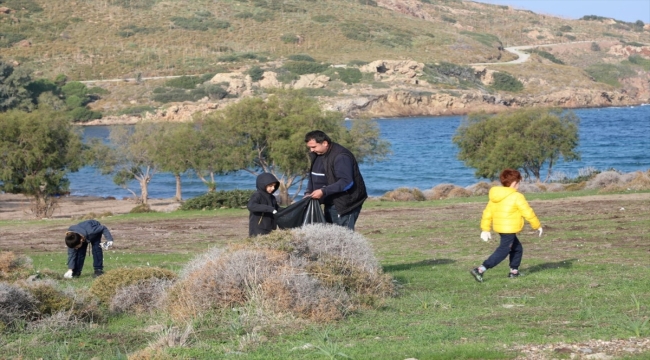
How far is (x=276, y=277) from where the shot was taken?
8953 mm

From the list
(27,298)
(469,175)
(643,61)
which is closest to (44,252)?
(27,298)

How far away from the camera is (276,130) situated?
131ft

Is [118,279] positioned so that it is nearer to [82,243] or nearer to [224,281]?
[224,281]

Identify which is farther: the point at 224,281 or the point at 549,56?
the point at 549,56

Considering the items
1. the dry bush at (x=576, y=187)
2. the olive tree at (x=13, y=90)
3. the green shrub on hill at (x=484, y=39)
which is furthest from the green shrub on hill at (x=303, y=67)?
the dry bush at (x=576, y=187)

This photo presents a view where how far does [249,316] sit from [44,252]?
14.6 m

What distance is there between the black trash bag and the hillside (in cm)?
9228

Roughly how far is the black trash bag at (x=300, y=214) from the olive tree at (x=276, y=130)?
27.3 metres

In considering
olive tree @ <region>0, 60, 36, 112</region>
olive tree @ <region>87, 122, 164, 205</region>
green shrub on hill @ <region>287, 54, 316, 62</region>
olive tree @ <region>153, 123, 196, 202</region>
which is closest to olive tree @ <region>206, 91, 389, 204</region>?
olive tree @ <region>153, 123, 196, 202</region>

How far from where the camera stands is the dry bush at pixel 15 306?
29.2 feet

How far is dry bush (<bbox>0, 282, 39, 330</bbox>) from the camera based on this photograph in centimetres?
889

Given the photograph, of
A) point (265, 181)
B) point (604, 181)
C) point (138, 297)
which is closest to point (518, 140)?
point (604, 181)

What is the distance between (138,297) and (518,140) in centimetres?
3671

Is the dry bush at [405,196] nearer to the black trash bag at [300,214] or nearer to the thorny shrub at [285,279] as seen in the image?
the black trash bag at [300,214]
